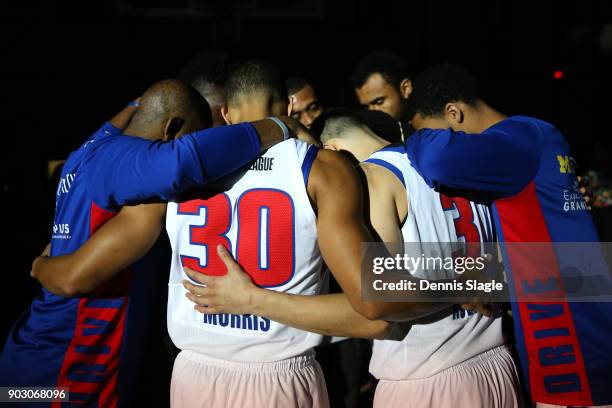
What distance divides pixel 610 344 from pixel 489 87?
1009 centimetres

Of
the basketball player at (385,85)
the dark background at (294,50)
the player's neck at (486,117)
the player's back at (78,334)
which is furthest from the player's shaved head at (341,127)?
the dark background at (294,50)

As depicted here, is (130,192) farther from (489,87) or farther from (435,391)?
(489,87)

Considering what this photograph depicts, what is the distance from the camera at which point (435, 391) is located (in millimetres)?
2295

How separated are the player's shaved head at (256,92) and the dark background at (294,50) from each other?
8805 mm

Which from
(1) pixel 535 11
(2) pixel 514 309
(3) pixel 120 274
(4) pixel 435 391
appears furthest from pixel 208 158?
(1) pixel 535 11

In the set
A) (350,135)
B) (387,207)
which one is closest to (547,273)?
(387,207)

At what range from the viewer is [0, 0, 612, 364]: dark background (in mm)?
11383

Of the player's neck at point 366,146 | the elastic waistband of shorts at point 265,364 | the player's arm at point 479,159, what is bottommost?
the elastic waistband of shorts at point 265,364

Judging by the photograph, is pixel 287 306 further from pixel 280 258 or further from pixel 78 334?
pixel 78 334

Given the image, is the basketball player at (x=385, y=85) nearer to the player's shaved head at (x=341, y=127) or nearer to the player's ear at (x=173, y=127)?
the player's shaved head at (x=341, y=127)

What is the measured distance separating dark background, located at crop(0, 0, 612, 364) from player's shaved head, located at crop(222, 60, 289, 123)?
28.9ft

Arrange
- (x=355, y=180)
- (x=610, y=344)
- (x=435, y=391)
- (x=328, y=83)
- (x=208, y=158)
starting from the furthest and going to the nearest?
(x=328, y=83) → (x=610, y=344) → (x=435, y=391) → (x=355, y=180) → (x=208, y=158)

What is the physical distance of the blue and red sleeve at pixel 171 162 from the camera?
6.33 ft

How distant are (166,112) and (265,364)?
1.01 metres
